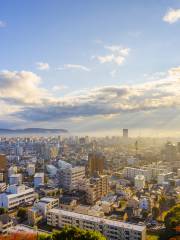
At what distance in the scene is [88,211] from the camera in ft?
31.3

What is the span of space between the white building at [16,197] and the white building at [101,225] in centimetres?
259

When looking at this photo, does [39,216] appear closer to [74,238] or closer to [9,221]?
[9,221]

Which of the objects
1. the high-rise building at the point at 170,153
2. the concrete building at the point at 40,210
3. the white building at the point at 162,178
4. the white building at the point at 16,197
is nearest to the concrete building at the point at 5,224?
the concrete building at the point at 40,210

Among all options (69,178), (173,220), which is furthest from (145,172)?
(173,220)

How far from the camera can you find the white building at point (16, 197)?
36.6ft

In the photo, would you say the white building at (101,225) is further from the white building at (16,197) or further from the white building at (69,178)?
the white building at (69,178)

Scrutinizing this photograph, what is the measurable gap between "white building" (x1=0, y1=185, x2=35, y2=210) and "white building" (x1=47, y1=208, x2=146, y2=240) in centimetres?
259

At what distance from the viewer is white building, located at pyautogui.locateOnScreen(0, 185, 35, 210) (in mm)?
11156

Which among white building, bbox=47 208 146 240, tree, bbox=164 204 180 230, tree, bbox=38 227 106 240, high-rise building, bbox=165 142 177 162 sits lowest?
white building, bbox=47 208 146 240

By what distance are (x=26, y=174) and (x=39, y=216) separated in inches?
378

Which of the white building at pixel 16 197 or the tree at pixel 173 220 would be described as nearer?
the tree at pixel 173 220

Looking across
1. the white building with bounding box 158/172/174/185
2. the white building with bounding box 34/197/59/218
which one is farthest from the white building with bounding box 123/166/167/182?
the white building with bounding box 34/197/59/218

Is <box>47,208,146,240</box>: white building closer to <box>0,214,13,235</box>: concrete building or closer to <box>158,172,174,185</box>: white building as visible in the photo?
<box>0,214,13,235</box>: concrete building

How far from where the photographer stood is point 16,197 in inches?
453
